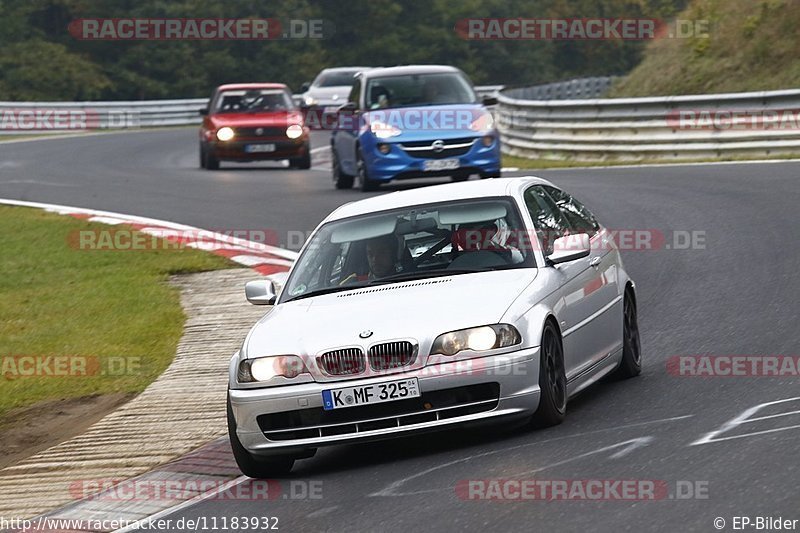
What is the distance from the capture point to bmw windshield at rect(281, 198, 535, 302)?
9125mm

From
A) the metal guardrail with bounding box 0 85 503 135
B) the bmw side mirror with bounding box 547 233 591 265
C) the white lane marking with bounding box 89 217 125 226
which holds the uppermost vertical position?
the bmw side mirror with bounding box 547 233 591 265

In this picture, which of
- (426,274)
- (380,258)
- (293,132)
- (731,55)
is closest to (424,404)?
(426,274)

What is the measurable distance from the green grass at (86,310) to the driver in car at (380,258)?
2.74 m

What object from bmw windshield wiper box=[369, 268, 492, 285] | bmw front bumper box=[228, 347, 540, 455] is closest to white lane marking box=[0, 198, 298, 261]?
bmw windshield wiper box=[369, 268, 492, 285]

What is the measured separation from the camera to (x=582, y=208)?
10.6 m

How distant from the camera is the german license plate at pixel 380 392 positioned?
806cm

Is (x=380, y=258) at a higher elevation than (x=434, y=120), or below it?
higher

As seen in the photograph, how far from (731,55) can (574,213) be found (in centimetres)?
2293

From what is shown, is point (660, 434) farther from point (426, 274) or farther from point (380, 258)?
point (380, 258)

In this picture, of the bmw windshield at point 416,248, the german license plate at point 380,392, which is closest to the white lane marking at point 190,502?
the german license plate at point 380,392

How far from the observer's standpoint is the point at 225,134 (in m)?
30.2

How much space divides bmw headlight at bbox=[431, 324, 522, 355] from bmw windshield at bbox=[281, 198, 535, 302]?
2.82ft

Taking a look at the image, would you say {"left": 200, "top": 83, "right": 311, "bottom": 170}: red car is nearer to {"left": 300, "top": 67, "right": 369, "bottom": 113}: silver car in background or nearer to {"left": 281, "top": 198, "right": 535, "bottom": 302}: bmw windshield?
{"left": 300, "top": 67, "right": 369, "bottom": 113}: silver car in background

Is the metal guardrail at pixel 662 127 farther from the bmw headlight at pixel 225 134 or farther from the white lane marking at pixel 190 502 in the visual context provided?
the white lane marking at pixel 190 502
